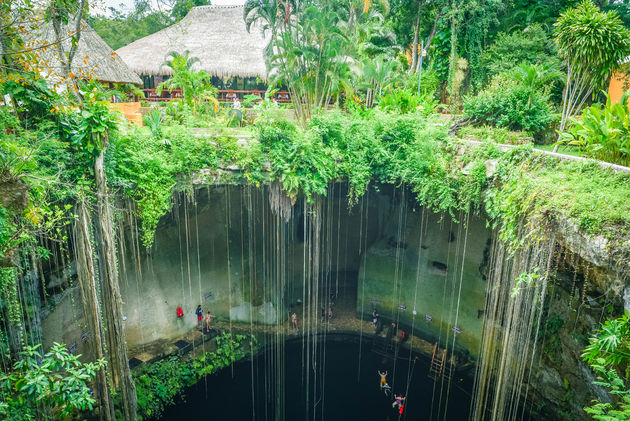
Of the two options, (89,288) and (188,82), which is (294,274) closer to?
(188,82)

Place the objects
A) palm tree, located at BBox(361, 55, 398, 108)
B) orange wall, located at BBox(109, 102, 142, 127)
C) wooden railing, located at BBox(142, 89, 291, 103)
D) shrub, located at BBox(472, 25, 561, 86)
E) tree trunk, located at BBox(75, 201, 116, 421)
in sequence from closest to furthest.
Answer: tree trunk, located at BBox(75, 201, 116, 421) < orange wall, located at BBox(109, 102, 142, 127) < shrub, located at BBox(472, 25, 561, 86) < palm tree, located at BBox(361, 55, 398, 108) < wooden railing, located at BBox(142, 89, 291, 103)

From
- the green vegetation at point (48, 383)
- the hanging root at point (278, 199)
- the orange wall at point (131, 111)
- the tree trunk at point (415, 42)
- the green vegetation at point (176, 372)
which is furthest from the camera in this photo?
the tree trunk at point (415, 42)

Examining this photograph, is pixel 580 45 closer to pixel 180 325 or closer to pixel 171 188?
pixel 171 188

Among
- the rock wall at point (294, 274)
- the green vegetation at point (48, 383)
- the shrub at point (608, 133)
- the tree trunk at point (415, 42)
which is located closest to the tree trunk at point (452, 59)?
the tree trunk at point (415, 42)

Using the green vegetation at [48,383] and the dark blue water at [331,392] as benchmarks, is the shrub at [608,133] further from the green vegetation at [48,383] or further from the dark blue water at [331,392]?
the green vegetation at [48,383]

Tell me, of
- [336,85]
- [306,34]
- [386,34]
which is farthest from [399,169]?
[386,34]

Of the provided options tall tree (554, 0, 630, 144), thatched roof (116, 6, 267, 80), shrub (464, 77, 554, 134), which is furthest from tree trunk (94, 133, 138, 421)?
thatched roof (116, 6, 267, 80)

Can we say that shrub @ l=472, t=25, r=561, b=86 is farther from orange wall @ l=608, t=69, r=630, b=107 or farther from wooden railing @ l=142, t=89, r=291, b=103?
wooden railing @ l=142, t=89, r=291, b=103
